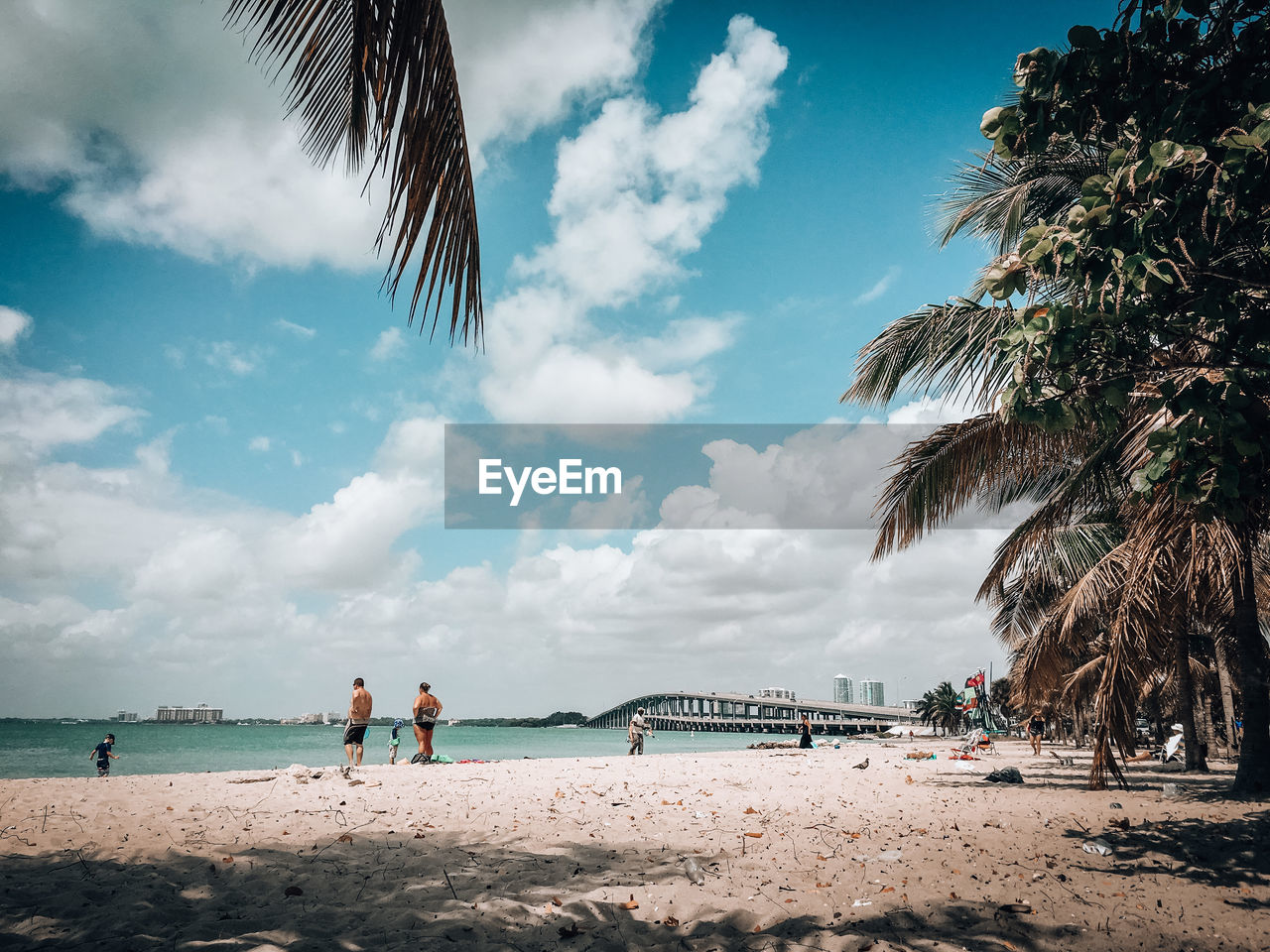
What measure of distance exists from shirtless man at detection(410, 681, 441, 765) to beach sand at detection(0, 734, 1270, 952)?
5.18 meters

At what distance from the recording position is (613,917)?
4094 mm

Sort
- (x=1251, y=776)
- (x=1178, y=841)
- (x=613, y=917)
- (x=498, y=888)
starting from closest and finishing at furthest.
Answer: (x=613, y=917) → (x=498, y=888) → (x=1178, y=841) → (x=1251, y=776)

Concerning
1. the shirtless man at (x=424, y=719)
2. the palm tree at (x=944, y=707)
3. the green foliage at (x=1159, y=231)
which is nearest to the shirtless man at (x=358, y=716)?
the shirtless man at (x=424, y=719)

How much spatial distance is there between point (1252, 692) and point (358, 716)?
12.3m

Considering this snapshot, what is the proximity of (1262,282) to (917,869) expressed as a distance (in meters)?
4.22

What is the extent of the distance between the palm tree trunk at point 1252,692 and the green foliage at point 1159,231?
460 centimetres

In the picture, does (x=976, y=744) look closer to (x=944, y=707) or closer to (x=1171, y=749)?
(x=1171, y=749)

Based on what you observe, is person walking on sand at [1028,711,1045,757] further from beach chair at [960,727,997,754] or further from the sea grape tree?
the sea grape tree

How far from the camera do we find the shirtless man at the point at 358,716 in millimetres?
11961

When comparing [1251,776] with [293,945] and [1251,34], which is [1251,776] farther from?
[293,945]

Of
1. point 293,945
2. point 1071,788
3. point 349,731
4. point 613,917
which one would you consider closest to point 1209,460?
point 613,917

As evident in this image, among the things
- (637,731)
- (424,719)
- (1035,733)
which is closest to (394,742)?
(424,719)

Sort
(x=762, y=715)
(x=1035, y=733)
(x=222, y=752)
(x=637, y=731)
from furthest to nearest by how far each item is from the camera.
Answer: (x=762, y=715) < (x=222, y=752) < (x=1035, y=733) < (x=637, y=731)

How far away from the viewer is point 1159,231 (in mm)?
3471
